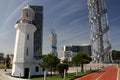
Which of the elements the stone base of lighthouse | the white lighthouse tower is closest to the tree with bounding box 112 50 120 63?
the white lighthouse tower

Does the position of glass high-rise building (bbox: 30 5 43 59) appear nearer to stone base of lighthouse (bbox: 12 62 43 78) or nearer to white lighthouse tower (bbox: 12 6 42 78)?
white lighthouse tower (bbox: 12 6 42 78)

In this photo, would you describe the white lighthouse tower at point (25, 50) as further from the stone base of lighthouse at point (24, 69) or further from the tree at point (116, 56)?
the tree at point (116, 56)

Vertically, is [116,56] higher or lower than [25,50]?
lower

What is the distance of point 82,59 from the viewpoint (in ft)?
154

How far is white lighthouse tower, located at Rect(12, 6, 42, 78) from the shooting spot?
114ft

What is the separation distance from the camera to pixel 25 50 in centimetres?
3562

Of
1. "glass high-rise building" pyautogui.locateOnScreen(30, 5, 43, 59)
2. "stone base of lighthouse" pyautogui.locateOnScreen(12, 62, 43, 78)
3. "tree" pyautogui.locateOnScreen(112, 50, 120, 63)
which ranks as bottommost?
"stone base of lighthouse" pyautogui.locateOnScreen(12, 62, 43, 78)

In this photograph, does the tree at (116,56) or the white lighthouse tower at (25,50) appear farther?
the tree at (116,56)

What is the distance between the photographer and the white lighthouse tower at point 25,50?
114ft

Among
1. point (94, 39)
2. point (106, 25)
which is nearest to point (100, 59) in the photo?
point (94, 39)

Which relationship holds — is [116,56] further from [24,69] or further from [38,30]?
[24,69]

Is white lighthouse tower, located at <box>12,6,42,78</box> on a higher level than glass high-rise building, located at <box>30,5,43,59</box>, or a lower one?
lower

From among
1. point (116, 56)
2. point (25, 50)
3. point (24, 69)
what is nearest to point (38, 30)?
point (116, 56)

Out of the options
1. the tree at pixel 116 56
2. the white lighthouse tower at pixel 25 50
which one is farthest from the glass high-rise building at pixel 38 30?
the white lighthouse tower at pixel 25 50
